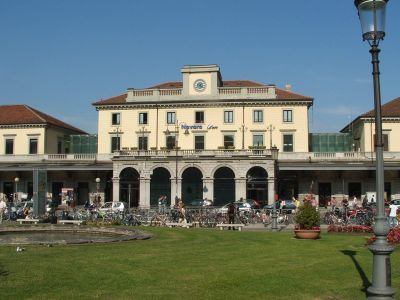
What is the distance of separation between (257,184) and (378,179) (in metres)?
39.9

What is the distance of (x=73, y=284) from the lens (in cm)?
963

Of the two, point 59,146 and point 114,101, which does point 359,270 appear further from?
point 59,146

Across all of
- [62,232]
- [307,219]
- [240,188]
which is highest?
[240,188]

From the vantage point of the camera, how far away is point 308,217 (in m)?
19.0

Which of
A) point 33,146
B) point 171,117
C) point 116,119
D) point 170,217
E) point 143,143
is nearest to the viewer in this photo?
point 170,217

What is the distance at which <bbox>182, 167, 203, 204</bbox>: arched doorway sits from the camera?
4841cm

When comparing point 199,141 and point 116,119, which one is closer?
point 199,141

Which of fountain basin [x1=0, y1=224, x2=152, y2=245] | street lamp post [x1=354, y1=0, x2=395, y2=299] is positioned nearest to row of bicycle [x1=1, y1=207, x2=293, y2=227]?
fountain basin [x1=0, y1=224, x2=152, y2=245]

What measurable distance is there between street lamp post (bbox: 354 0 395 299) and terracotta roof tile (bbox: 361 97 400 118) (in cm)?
4510

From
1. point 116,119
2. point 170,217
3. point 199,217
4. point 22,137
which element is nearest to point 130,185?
point 116,119

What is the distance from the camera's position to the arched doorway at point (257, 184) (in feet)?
153

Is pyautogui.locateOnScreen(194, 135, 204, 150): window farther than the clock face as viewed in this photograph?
No

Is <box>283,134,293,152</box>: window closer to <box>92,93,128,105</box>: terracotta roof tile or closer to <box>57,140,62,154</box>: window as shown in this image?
<box>92,93,128,105</box>: terracotta roof tile

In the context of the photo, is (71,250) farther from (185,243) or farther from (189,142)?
(189,142)
